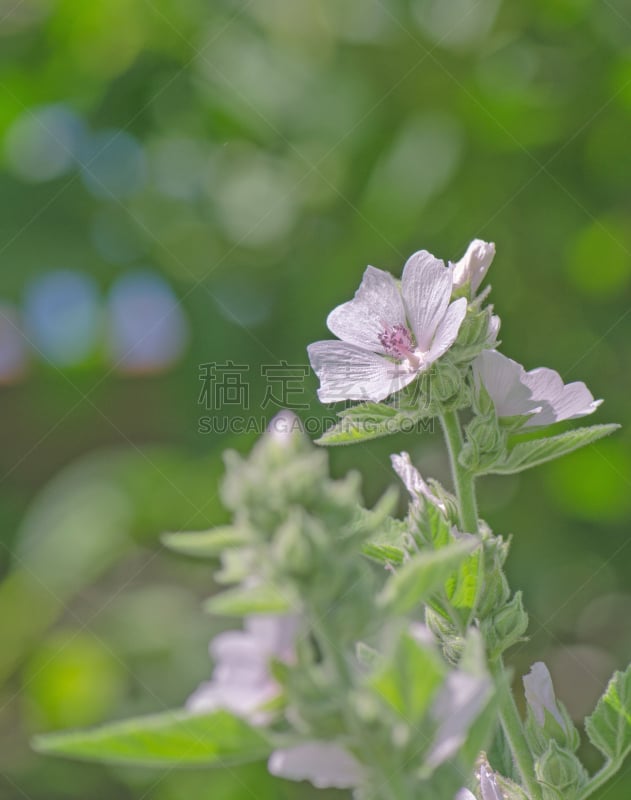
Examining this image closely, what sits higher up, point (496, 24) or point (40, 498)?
point (496, 24)

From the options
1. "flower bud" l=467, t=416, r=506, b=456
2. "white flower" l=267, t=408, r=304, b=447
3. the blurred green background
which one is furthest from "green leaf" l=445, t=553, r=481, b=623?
the blurred green background

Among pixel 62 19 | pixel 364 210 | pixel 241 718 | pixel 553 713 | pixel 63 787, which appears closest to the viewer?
pixel 241 718

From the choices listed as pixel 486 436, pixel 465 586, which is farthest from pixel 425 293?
pixel 465 586

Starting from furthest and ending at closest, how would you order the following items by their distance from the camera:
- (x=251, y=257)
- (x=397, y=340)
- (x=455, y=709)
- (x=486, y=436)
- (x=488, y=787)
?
1. (x=251, y=257)
2. (x=397, y=340)
3. (x=486, y=436)
4. (x=488, y=787)
5. (x=455, y=709)

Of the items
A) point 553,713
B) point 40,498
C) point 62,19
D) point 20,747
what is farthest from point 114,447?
point 553,713

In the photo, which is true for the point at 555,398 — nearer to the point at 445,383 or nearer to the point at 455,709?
the point at 445,383

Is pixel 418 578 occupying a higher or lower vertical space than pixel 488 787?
higher

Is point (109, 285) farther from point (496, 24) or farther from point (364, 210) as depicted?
point (496, 24)
